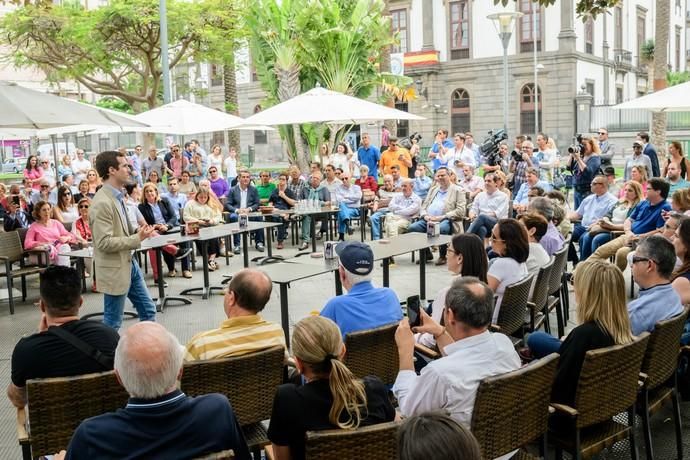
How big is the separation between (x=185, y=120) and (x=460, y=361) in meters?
11.2

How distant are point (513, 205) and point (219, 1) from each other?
1612 centimetres

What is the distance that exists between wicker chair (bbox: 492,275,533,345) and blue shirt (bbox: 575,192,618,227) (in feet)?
16.0

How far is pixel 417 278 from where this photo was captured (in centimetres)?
1038

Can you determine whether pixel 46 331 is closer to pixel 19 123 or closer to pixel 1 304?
pixel 19 123

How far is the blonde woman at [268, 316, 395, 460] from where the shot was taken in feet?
9.57

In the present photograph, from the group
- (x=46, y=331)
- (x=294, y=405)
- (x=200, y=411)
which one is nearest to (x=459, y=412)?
(x=294, y=405)

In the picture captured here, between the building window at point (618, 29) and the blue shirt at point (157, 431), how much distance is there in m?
49.3

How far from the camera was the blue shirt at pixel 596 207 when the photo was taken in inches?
392

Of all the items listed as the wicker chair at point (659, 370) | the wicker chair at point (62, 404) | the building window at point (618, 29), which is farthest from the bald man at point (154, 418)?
the building window at point (618, 29)

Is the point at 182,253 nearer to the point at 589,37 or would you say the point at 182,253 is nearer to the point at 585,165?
the point at 585,165

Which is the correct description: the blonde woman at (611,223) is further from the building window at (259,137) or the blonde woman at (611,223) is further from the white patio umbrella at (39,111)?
the building window at (259,137)

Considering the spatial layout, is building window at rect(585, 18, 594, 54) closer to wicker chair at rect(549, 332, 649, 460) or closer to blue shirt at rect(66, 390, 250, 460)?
wicker chair at rect(549, 332, 649, 460)

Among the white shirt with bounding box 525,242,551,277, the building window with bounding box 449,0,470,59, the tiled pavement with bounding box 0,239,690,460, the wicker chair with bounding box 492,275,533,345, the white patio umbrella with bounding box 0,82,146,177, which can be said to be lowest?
the tiled pavement with bounding box 0,239,690,460

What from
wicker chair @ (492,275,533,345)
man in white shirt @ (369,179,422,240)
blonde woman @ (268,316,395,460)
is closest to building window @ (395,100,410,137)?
man in white shirt @ (369,179,422,240)
